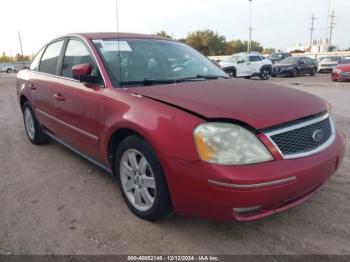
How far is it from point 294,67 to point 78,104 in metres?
22.0

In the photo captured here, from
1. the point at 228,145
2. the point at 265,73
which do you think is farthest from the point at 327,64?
the point at 228,145

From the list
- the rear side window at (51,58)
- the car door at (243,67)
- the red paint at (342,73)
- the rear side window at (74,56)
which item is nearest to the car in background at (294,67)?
the car door at (243,67)

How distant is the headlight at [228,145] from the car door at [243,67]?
62.0 feet

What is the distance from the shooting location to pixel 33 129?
520cm

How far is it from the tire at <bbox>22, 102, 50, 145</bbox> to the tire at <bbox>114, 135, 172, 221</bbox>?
2496mm

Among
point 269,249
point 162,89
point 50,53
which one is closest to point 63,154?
point 50,53

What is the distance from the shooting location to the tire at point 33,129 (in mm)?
5066

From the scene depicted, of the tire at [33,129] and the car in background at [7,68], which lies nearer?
the tire at [33,129]

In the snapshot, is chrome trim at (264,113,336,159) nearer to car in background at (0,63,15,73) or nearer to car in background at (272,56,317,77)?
car in background at (272,56,317,77)

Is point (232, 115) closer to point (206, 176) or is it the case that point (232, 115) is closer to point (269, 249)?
point (206, 176)

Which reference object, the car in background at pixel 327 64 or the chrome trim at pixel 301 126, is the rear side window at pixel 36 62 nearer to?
the chrome trim at pixel 301 126

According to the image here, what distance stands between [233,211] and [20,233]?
1763mm

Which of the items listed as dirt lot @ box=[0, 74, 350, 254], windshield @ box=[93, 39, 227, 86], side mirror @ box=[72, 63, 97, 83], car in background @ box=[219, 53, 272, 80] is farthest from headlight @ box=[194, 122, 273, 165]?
car in background @ box=[219, 53, 272, 80]

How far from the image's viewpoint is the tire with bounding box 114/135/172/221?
2.56 metres
